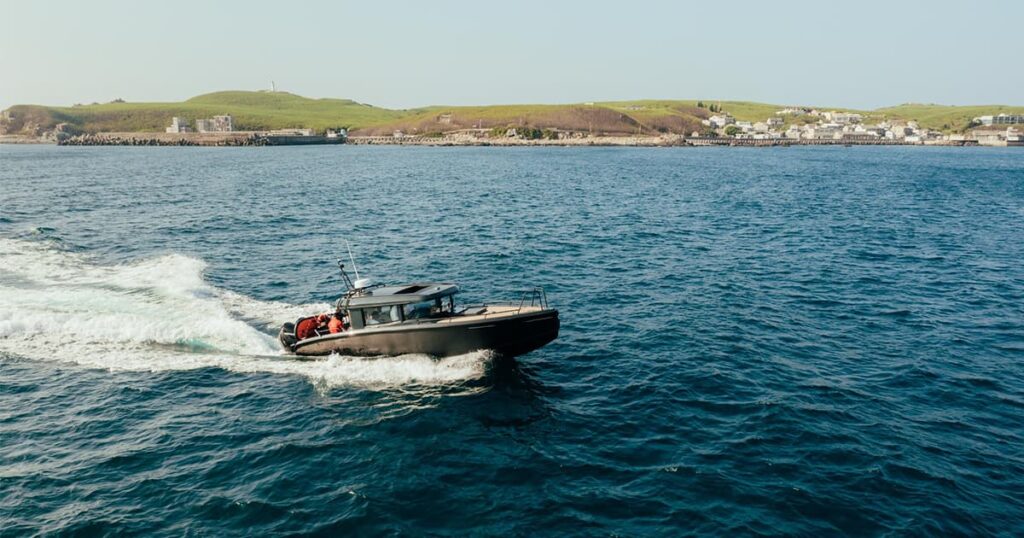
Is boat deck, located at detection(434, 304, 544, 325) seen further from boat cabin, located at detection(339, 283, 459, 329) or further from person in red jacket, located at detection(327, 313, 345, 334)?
person in red jacket, located at detection(327, 313, 345, 334)

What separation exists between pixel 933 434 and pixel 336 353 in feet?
73.3

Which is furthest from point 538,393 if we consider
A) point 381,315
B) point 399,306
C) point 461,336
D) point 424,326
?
point 381,315

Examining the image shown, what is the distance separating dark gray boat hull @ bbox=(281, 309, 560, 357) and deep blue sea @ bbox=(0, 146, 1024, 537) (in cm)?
69

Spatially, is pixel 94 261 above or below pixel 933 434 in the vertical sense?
above

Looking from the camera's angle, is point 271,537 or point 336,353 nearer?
point 271,537

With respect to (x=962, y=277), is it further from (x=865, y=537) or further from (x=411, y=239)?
(x=411, y=239)

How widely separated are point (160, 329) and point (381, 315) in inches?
468

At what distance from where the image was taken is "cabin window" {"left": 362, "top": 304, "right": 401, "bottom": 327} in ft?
84.2

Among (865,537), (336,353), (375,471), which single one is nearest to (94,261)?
(336,353)

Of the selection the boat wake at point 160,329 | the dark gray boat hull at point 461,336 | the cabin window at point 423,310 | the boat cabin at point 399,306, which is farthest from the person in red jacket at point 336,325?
the cabin window at point 423,310

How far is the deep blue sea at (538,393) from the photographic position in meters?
17.0

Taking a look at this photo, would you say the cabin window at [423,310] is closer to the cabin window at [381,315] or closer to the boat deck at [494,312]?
the cabin window at [381,315]

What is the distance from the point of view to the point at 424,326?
24.9m

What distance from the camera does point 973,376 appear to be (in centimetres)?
2520
